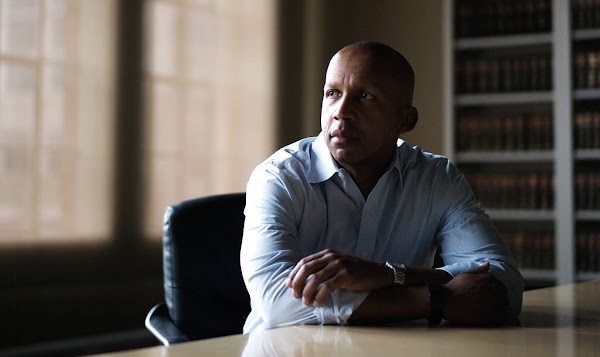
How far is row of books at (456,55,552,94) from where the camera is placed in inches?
184

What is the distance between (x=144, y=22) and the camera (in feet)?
14.3

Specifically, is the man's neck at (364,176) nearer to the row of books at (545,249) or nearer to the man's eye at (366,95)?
the man's eye at (366,95)

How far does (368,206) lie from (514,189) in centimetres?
322

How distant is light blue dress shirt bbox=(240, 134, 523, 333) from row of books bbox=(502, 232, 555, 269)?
2992 millimetres

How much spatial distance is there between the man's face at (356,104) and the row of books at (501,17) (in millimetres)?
3217

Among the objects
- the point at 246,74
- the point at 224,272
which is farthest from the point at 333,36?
the point at 224,272

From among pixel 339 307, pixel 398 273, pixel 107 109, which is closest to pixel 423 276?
pixel 398 273

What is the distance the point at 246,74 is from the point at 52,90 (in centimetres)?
139

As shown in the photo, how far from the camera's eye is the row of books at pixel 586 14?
454cm

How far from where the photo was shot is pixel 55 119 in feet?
13.0

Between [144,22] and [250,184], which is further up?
[144,22]

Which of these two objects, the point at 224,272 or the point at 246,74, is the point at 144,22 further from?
the point at 224,272

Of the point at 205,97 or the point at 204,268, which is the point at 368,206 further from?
the point at 205,97

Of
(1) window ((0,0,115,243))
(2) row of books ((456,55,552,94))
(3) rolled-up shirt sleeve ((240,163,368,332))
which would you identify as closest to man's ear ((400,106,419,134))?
(3) rolled-up shirt sleeve ((240,163,368,332))
